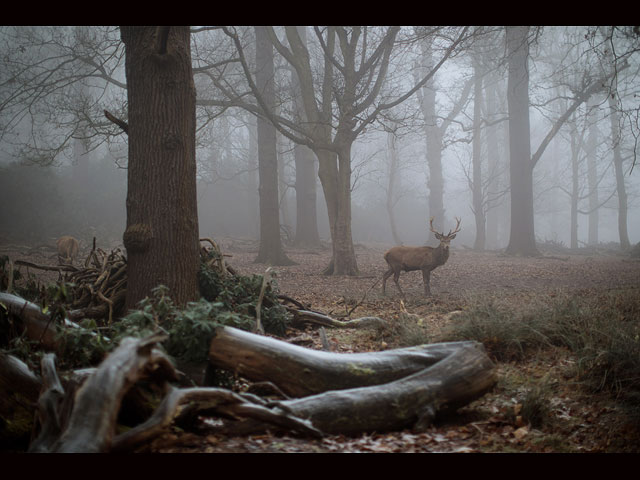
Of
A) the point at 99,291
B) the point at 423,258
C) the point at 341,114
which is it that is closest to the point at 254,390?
the point at 99,291

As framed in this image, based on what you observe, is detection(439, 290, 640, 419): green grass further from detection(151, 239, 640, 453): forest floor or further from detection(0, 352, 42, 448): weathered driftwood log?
detection(0, 352, 42, 448): weathered driftwood log

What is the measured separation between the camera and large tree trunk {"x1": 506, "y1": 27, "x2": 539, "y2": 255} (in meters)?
17.3

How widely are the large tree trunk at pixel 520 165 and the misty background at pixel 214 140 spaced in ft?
3.58

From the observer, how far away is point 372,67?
1089 centimetres

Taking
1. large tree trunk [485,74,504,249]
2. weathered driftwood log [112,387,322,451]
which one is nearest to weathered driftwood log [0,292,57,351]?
weathered driftwood log [112,387,322,451]

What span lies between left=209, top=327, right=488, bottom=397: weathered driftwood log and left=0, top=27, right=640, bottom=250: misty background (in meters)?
6.59

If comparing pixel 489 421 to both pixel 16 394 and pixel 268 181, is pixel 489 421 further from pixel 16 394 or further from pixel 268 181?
pixel 268 181

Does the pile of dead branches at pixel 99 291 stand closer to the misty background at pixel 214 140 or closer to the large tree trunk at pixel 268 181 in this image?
the misty background at pixel 214 140

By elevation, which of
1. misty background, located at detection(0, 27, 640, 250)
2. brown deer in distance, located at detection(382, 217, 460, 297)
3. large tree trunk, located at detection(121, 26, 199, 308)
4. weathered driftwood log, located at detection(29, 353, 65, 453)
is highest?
misty background, located at detection(0, 27, 640, 250)

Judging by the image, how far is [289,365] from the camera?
332cm

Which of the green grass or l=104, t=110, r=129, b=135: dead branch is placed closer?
the green grass

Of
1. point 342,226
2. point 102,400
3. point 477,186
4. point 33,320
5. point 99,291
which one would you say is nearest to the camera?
point 102,400

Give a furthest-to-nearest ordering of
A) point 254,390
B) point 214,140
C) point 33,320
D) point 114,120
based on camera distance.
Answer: point 214,140
point 114,120
point 33,320
point 254,390

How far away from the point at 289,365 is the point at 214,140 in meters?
19.3
